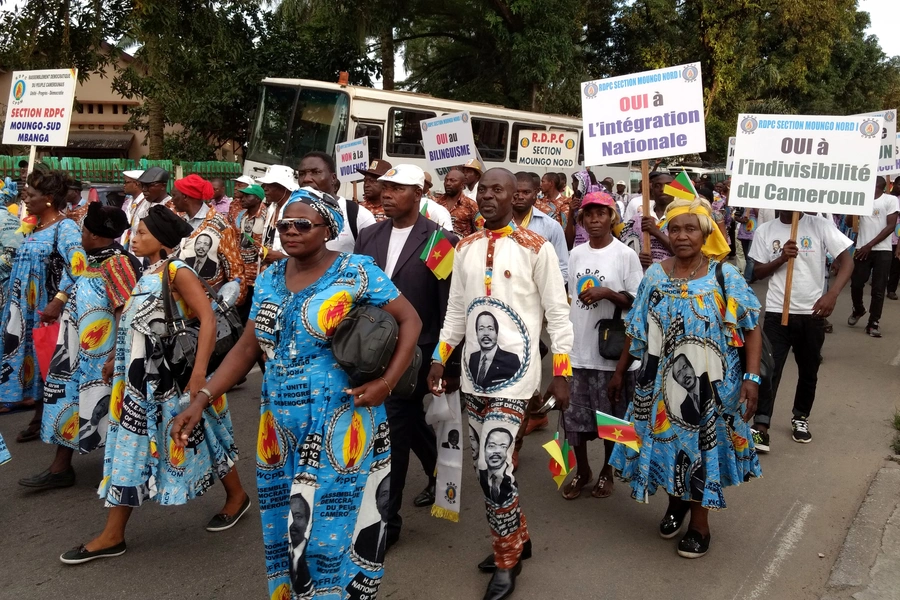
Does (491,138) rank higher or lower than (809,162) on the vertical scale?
higher

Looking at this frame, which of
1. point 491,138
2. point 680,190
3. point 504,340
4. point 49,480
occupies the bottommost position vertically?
point 49,480

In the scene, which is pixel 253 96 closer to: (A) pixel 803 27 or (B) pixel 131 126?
(B) pixel 131 126

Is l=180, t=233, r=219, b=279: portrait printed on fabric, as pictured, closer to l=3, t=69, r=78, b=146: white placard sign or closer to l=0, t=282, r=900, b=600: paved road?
l=0, t=282, r=900, b=600: paved road

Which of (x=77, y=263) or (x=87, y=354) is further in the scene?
(x=77, y=263)

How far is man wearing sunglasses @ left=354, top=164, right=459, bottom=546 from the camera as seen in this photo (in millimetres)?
4090

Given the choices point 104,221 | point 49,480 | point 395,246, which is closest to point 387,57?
point 104,221

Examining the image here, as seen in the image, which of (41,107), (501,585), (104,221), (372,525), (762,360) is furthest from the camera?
(41,107)

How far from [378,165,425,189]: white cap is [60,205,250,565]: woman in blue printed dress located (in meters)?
1.08

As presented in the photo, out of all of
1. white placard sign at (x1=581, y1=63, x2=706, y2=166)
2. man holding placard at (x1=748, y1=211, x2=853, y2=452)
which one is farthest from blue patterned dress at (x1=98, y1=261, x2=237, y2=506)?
man holding placard at (x1=748, y1=211, x2=853, y2=452)

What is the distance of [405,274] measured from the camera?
163 inches

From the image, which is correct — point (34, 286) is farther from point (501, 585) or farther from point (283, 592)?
point (501, 585)

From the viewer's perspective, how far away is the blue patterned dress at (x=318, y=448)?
2.90m

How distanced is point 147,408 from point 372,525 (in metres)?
1.56

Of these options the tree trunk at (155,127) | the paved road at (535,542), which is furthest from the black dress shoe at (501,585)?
the tree trunk at (155,127)
